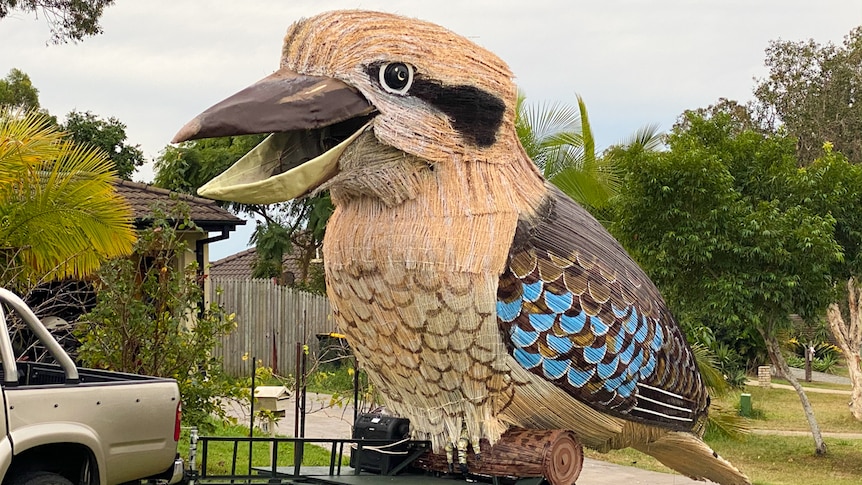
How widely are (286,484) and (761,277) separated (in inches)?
283

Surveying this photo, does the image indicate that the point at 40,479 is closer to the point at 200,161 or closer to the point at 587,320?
the point at 587,320

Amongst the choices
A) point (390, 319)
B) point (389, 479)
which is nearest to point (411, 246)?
point (390, 319)

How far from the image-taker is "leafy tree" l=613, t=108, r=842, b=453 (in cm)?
1045

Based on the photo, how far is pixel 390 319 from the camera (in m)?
4.75

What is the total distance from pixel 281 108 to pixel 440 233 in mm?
921

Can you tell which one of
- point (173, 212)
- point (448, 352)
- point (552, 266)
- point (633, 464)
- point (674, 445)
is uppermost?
point (173, 212)

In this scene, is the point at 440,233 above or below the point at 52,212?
below

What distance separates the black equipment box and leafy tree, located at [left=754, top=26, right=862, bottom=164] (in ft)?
65.0

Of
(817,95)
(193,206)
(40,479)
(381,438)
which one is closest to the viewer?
(40,479)

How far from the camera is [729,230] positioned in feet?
34.9

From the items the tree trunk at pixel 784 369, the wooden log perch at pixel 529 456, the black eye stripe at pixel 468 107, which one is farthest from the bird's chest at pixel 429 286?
the tree trunk at pixel 784 369

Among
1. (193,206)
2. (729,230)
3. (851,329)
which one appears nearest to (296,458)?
(729,230)

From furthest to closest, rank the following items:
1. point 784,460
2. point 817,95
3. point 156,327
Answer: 1. point 817,95
2. point 784,460
3. point 156,327

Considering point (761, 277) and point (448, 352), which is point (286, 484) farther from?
point (761, 277)
